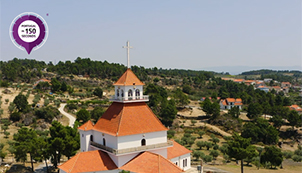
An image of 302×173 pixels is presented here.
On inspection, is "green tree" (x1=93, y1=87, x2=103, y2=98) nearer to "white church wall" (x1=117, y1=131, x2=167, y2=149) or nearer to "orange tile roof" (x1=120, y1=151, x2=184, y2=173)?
"white church wall" (x1=117, y1=131, x2=167, y2=149)

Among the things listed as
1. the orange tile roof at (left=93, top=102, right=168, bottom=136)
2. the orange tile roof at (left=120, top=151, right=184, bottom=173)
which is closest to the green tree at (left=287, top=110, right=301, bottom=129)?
the orange tile roof at (left=93, top=102, right=168, bottom=136)

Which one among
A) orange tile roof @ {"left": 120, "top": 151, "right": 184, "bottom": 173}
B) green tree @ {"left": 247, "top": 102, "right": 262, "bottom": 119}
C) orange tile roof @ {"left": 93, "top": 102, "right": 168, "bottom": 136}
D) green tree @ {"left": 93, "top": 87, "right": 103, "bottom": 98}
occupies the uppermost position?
orange tile roof @ {"left": 93, "top": 102, "right": 168, "bottom": 136}

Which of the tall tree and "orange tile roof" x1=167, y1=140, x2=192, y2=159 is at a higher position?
"orange tile roof" x1=167, y1=140, x2=192, y2=159

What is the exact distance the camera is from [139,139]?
31.1 metres

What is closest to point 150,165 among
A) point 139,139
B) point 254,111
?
point 139,139

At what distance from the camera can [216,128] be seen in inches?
3078

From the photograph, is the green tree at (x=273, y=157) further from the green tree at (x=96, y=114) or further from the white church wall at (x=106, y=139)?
the green tree at (x=96, y=114)

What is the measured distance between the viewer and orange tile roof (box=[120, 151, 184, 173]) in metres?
27.8

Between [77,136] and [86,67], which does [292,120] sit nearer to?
[77,136]

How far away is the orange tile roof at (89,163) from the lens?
94.5 feet

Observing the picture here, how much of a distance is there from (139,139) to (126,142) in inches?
60.5

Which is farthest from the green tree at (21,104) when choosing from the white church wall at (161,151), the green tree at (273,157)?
the green tree at (273,157)

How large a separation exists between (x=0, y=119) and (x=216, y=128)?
54296 millimetres

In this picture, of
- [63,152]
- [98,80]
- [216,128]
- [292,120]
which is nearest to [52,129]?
[63,152]
